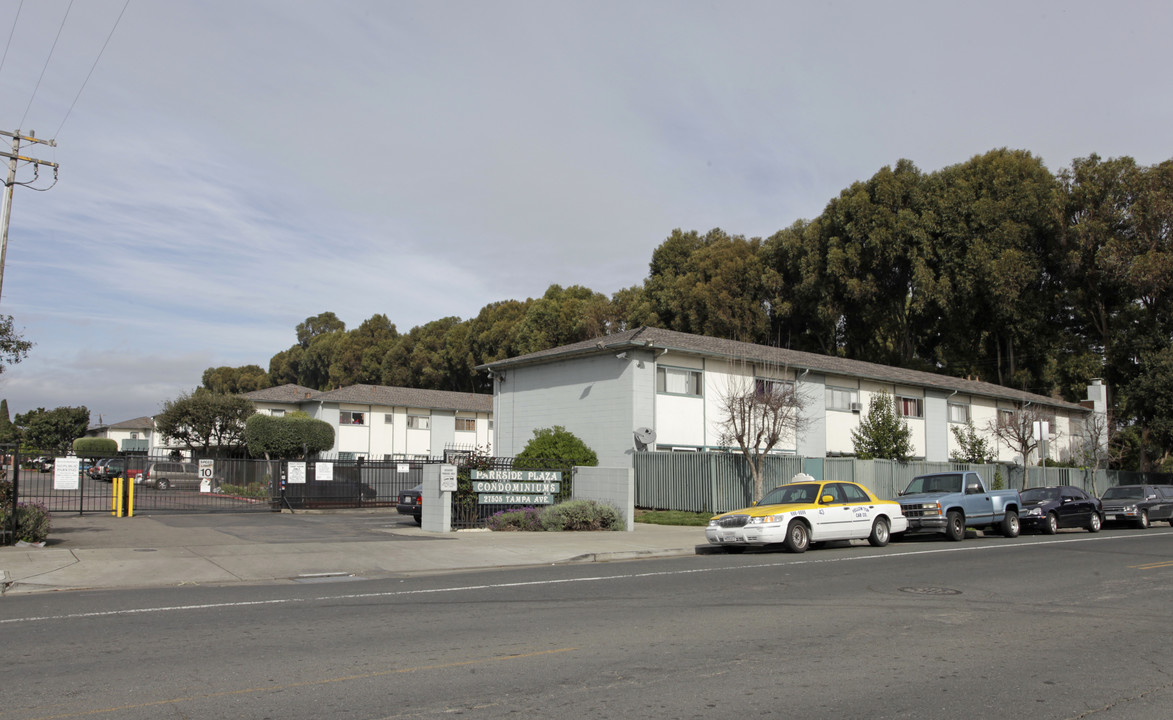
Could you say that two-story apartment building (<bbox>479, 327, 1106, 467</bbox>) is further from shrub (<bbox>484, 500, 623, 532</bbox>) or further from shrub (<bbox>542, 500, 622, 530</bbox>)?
shrub (<bbox>484, 500, 623, 532</bbox>)

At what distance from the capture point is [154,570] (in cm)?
1407

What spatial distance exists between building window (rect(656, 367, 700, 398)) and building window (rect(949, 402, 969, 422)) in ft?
56.4

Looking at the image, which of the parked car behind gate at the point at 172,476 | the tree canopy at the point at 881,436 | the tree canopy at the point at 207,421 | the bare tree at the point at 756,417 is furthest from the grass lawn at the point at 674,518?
the tree canopy at the point at 207,421

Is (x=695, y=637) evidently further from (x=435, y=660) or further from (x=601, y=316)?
(x=601, y=316)

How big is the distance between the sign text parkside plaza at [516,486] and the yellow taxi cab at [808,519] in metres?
6.20

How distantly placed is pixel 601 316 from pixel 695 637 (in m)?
57.4

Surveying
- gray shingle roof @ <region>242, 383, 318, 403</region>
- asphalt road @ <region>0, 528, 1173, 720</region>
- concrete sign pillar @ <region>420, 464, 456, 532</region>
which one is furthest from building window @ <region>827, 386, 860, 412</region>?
gray shingle roof @ <region>242, 383, 318, 403</region>

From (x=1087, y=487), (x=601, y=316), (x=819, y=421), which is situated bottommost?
(x=1087, y=487)

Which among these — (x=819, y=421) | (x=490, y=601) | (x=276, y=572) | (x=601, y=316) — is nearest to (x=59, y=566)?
(x=276, y=572)

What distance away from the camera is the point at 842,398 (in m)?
36.5

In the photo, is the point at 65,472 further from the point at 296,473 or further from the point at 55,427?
the point at 55,427

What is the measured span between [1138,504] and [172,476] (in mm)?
38331

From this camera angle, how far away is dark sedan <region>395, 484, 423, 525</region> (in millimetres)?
24562

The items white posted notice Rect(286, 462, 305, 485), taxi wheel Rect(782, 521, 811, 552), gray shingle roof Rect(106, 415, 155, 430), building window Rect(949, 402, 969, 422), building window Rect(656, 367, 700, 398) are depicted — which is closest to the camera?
taxi wheel Rect(782, 521, 811, 552)
